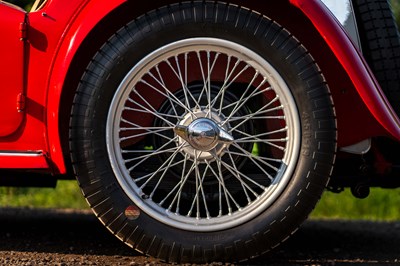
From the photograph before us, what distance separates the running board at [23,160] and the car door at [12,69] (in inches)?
4.3

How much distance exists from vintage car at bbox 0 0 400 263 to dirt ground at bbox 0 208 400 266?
0.89ft

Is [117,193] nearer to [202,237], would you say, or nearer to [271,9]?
[202,237]

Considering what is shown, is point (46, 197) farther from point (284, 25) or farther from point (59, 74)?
point (284, 25)

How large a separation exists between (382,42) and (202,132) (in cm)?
107

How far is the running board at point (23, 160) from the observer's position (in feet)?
11.2

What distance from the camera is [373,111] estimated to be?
3277 millimetres

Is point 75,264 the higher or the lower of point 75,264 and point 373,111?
the lower

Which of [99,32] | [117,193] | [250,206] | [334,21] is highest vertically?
[334,21]

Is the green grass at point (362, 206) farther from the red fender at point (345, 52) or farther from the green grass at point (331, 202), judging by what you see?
the red fender at point (345, 52)

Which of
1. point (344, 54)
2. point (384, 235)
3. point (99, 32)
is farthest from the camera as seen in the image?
point (384, 235)

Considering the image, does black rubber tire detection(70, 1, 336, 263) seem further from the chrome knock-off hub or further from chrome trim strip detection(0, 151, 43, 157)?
the chrome knock-off hub

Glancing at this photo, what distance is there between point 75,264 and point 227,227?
27.2 inches

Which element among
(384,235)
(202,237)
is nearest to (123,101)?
(202,237)

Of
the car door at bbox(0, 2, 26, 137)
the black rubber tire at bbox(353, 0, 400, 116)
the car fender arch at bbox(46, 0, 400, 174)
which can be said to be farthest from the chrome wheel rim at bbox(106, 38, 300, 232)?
the black rubber tire at bbox(353, 0, 400, 116)
